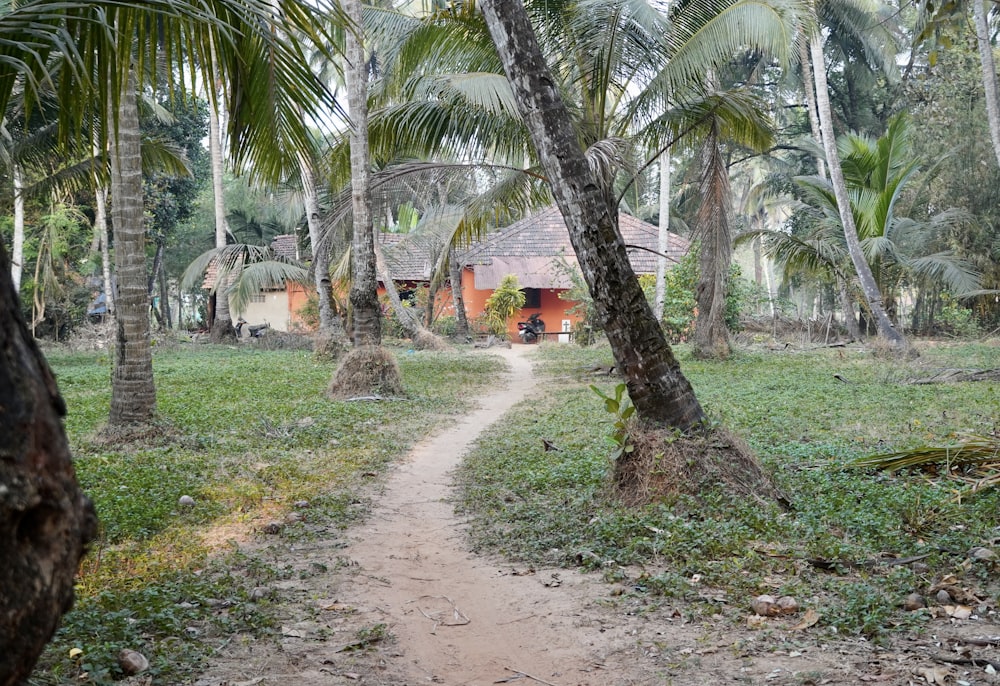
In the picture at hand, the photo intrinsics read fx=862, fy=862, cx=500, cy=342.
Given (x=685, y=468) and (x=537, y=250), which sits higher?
(x=537, y=250)

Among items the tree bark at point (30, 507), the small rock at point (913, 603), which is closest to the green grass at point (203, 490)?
the tree bark at point (30, 507)

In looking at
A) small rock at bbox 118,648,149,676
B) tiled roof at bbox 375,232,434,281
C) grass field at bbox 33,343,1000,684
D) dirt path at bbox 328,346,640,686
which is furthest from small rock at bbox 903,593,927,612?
tiled roof at bbox 375,232,434,281

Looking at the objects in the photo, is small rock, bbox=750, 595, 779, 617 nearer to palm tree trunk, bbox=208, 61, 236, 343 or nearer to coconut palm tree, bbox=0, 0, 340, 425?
coconut palm tree, bbox=0, 0, 340, 425

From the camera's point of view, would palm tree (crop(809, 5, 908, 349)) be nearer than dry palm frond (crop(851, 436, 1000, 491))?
No

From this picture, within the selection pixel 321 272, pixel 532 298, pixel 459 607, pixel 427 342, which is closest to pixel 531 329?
pixel 532 298

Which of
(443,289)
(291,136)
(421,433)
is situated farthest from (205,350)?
(291,136)

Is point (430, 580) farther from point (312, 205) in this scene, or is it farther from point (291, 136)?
point (312, 205)

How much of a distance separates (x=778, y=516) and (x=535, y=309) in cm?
2651

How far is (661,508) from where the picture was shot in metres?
5.78

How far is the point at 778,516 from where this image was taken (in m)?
5.59

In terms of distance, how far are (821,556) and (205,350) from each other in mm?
21478

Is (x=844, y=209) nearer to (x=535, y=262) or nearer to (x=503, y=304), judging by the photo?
(x=503, y=304)

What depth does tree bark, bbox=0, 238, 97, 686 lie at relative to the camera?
1362mm

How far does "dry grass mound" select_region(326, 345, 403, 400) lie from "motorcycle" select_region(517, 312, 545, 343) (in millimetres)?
17304
